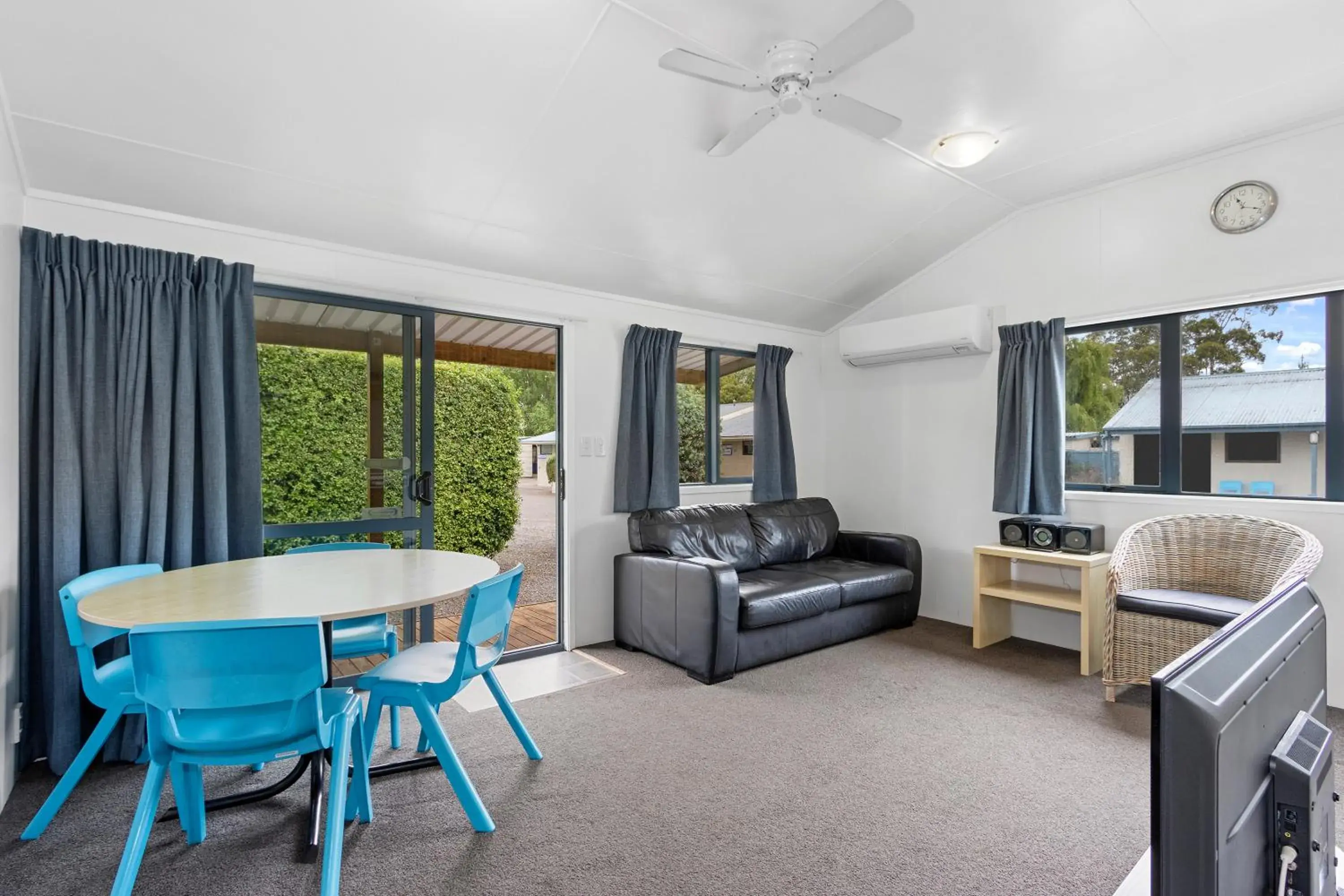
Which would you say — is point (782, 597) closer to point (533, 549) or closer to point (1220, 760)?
point (1220, 760)

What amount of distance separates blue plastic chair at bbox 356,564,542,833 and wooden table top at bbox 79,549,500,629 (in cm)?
9

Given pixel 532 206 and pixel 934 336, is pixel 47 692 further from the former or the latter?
pixel 934 336

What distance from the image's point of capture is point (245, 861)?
1997 mm

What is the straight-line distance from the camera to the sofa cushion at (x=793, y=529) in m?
4.58

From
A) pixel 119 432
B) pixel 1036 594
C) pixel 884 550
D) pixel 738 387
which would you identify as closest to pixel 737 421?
pixel 738 387

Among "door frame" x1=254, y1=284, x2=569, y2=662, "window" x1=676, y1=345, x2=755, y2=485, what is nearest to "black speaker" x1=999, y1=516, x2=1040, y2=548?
"window" x1=676, y1=345, x2=755, y2=485

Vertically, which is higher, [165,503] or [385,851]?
[165,503]

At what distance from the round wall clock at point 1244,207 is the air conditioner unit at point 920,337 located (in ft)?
4.13

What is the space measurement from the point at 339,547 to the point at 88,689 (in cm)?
101

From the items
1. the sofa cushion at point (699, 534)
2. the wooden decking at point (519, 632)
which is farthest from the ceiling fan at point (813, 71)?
the wooden decking at point (519, 632)

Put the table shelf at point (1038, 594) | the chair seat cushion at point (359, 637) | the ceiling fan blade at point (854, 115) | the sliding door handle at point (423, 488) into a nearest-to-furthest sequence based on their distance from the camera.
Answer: the ceiling fan blade at point (854, 115) < the chair seat cushion at point (359, 637) < the sliding door handle at point (423, 488) < the table shelf at point (1038, 594)

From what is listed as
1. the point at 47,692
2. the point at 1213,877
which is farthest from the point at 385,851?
the point at 1213,877

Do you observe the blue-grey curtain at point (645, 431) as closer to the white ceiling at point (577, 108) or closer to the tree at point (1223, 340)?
the white ceiling at point (577, 108)

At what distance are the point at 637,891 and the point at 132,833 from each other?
130 centimetres
